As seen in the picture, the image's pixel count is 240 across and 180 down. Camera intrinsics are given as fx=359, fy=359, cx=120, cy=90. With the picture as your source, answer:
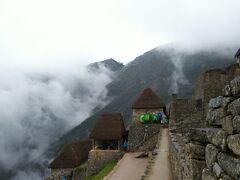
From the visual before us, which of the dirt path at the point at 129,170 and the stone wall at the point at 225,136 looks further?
the dirt path at the point at 129,170

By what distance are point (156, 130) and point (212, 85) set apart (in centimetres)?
970

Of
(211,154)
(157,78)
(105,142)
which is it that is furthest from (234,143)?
(157,78)

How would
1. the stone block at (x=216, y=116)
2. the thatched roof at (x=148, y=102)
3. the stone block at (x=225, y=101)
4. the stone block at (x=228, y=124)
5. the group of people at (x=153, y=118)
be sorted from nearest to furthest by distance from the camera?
the stone block at (x=228, y=124), the stone block at (x=225, y=101), the stone block at (x=216, y=116), the group of people at (x=153, y=118), the thatched roof at (x=148, y=102)

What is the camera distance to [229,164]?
404 cm

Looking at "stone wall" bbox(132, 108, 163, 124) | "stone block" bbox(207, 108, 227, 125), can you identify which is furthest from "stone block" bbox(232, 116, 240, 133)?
"stone wall" bbox(132, 108, 163, 124)

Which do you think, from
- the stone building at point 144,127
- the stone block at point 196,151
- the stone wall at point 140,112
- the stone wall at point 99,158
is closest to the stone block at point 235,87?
the stone block at point 196,151

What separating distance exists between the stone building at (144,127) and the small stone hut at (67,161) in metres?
6.50

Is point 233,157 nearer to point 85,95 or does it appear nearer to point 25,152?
point 25,152

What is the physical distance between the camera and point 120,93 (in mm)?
74062

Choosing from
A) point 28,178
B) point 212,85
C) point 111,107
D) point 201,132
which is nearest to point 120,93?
point 111,107

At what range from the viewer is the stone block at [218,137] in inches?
171

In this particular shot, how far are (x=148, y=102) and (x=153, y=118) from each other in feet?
5.44

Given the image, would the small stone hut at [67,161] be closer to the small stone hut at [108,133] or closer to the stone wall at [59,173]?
the stone wall at [59,173]

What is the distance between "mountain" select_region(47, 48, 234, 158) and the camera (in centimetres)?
6166
